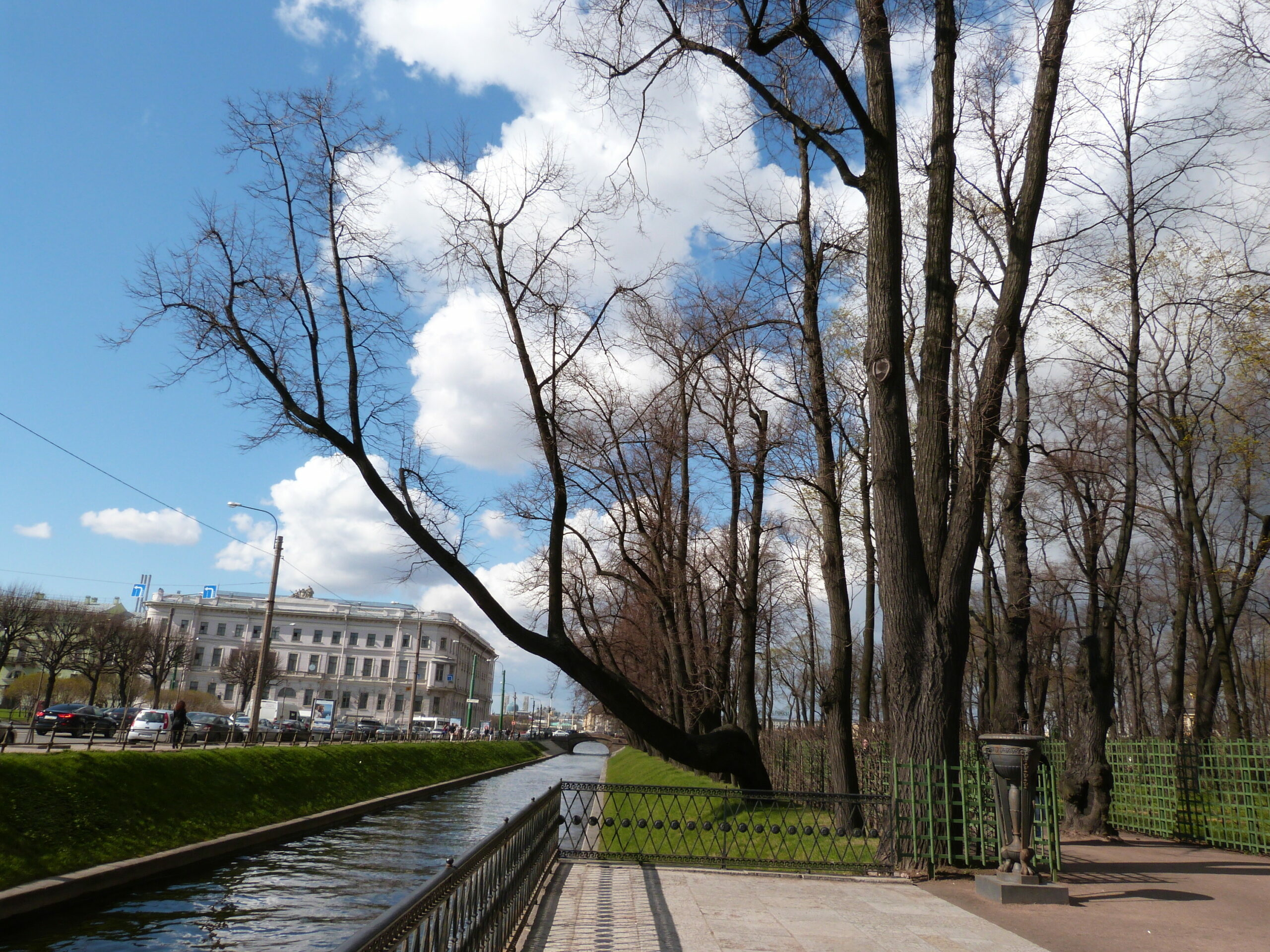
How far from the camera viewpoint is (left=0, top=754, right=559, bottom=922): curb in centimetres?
986

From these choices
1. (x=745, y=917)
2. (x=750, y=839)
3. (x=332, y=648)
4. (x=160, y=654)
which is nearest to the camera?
(x=745, y=917)

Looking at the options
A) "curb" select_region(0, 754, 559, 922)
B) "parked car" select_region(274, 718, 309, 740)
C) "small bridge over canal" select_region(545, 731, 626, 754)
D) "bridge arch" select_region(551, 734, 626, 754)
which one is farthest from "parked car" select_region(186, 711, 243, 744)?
"bridge arch" select_region(551, 734, 626, 754)

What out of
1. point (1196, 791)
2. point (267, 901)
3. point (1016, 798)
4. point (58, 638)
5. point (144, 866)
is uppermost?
point (58, 638)

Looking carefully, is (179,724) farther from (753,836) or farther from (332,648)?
(332,648)

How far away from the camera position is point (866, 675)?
28016mm

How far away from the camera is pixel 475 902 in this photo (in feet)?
17.1

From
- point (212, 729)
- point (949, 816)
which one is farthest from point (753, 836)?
point (212, 729)

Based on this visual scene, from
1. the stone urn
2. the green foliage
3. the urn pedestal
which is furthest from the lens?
the green foliage

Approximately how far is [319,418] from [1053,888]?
1022 centimetres

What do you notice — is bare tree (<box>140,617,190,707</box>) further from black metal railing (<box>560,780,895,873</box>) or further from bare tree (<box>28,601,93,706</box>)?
black metal railing (<box>560,780,895,873</box>)

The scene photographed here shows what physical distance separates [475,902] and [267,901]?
8547 mm

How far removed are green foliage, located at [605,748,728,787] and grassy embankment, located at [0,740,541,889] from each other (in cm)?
714

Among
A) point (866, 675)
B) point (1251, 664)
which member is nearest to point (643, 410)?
point (866, 675)

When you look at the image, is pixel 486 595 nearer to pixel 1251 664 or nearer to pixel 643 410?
pixel 643 410
